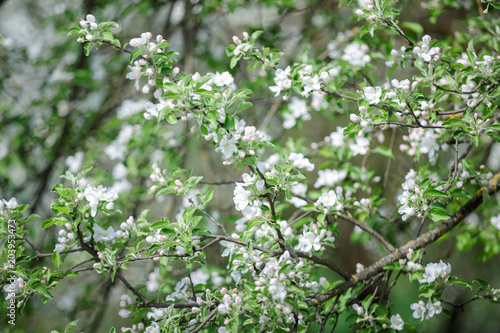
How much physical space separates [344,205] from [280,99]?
3.31 ft

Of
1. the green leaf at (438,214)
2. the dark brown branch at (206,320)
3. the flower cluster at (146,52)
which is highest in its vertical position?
the flower cluster at (146,52)

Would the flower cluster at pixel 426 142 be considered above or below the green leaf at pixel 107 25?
below

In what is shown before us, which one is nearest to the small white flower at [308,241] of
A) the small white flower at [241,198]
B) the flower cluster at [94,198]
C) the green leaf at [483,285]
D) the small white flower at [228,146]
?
the small white flower at [241,198]

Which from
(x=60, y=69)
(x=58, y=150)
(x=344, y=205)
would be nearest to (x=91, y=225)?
(x=344, y=205)

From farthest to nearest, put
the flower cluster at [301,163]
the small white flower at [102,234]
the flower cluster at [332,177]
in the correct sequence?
the flower cluster at [332,177] → the flower cluster at [301,163] → the small white flower at [102,234]

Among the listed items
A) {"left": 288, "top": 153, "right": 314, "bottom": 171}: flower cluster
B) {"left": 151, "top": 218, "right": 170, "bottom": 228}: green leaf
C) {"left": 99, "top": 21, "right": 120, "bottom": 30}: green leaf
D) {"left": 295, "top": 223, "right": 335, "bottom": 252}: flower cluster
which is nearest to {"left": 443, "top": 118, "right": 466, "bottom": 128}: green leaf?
{"left": 288, "top": 153, "right": 314, "bottom": 171}: flower cluster

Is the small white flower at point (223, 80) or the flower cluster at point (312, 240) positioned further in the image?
the flower cluster at point (312, 240)

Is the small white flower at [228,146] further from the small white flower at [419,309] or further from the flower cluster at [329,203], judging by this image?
the small white flower at [419,309]

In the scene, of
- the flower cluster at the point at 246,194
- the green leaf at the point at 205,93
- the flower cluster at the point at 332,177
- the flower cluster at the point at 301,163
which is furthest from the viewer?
the flower cluster at the point at 332,177

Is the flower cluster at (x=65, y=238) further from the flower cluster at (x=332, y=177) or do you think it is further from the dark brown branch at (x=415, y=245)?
the flower cluster at (x=332, y=177)

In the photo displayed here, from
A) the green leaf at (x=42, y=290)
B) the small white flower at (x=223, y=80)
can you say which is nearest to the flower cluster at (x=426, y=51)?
the small white flower at (x=223, y=80)

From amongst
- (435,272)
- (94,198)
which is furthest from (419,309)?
(94,198)

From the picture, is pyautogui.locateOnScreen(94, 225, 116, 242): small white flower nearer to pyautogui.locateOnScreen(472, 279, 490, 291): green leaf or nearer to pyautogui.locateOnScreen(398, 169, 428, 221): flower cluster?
pyautogui.locateOnScreen(398, 169, 428, 221): flower cluster

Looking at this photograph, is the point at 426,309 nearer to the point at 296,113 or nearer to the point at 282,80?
the point at 282,80
